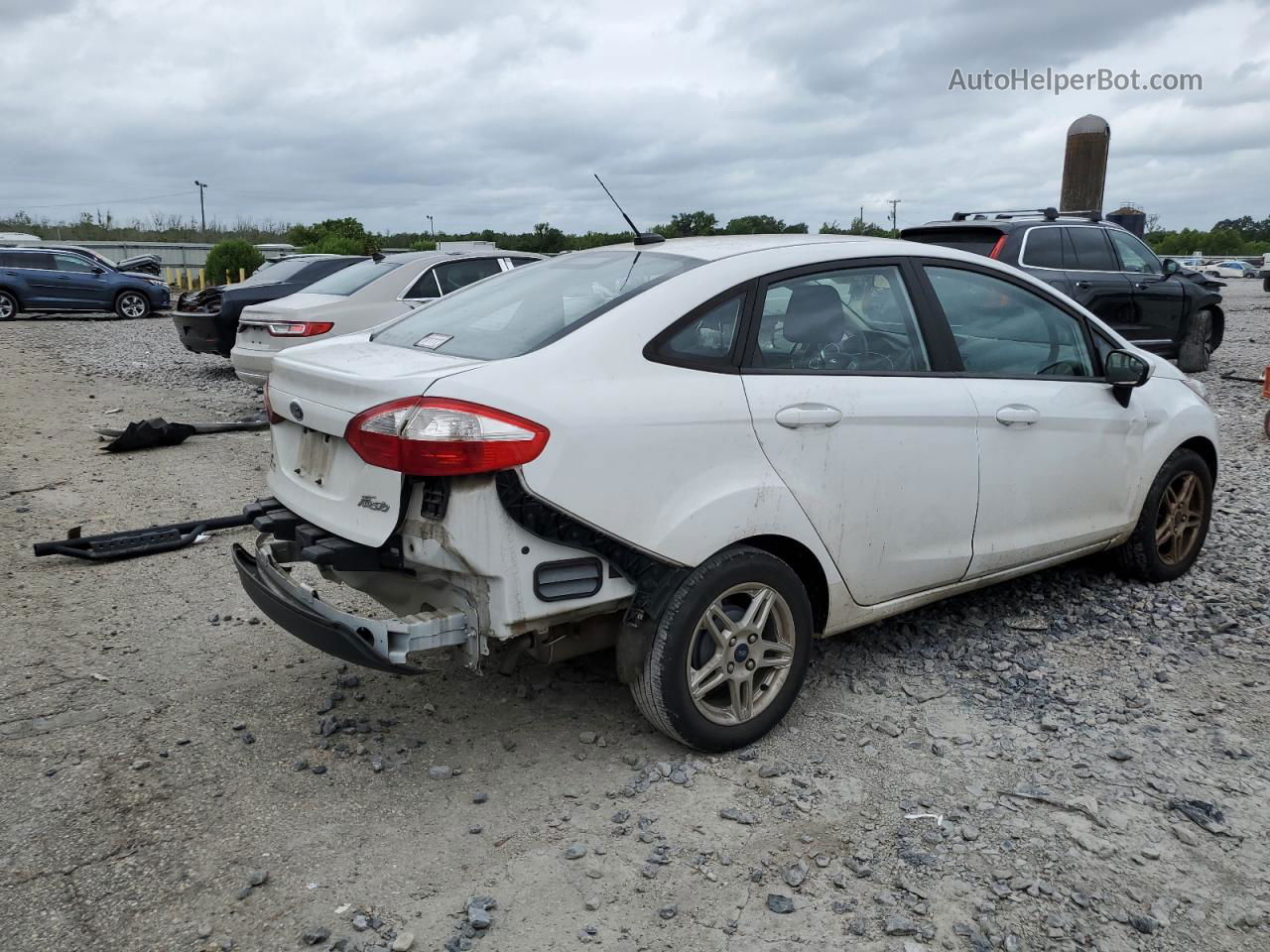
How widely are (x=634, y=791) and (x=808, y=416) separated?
1.38 meters

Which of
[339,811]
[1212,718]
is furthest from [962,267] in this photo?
[339,811]

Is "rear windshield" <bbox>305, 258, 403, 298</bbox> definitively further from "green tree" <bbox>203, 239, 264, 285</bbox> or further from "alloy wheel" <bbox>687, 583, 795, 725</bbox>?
"green tree" <bbox>203, 239, 264, 285</bbox>

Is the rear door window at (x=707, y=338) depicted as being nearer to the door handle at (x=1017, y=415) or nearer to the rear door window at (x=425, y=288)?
the door handle at (x=1017, y=415)

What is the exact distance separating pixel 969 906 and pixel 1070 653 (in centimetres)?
195

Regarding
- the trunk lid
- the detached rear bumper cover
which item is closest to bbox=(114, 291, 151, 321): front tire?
the trunk lid

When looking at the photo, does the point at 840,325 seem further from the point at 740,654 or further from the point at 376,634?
the point at 376,634

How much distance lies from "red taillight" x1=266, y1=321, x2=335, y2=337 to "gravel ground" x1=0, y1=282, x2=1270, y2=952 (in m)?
4.70

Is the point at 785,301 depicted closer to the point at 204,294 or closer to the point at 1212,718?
the point at 1212,718

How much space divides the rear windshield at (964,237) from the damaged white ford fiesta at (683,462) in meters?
5.25

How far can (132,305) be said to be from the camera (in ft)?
74.3

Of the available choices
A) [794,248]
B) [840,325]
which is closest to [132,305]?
[794,248]

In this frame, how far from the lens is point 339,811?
10.5 ft

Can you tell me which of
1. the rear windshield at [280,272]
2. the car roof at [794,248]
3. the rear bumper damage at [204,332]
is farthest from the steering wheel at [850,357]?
the rear windshield at [280,272]

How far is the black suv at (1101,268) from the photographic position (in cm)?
950
